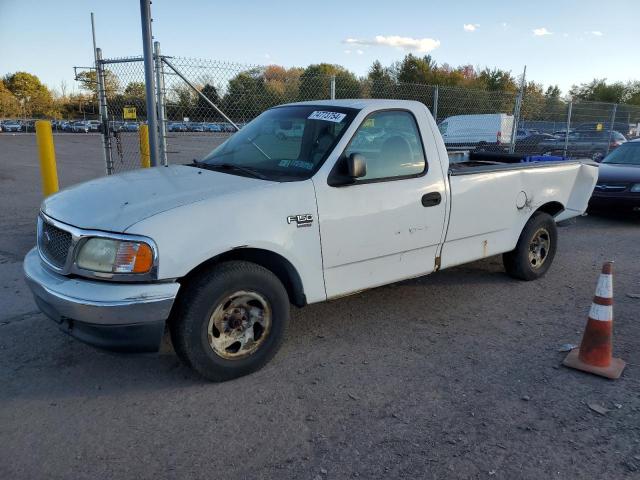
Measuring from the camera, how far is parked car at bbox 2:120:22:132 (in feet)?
182

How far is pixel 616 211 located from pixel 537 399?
287 inches

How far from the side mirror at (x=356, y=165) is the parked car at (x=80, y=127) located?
57.3 metres

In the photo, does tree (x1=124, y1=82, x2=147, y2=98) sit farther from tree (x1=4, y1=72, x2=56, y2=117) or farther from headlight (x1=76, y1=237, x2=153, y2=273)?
tree (x1=4, y1=72, x2=56, y2=117)

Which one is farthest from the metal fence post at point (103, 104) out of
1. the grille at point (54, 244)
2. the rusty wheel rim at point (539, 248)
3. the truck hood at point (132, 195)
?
the rusty wheel rim at point (539, 248)

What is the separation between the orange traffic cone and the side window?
1.58 metres

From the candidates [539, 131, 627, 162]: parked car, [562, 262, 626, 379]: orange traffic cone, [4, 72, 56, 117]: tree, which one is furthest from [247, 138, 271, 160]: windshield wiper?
[4, 72, 56, 117]: tree

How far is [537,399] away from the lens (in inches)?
129

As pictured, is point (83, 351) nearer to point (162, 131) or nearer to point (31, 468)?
point (31, 468)

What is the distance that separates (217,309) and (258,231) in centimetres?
55

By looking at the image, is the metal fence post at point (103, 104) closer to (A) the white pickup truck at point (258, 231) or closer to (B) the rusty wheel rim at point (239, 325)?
(A) the white pickup truck at point (258, 231)

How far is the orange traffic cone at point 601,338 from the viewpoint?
356 cm

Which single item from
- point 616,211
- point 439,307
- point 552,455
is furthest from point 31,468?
point 616,211

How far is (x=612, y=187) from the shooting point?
916 cm

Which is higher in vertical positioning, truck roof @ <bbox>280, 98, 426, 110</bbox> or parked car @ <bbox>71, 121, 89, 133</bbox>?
truck roof @ <bbox>280, 98, 426, 110</bbox>
